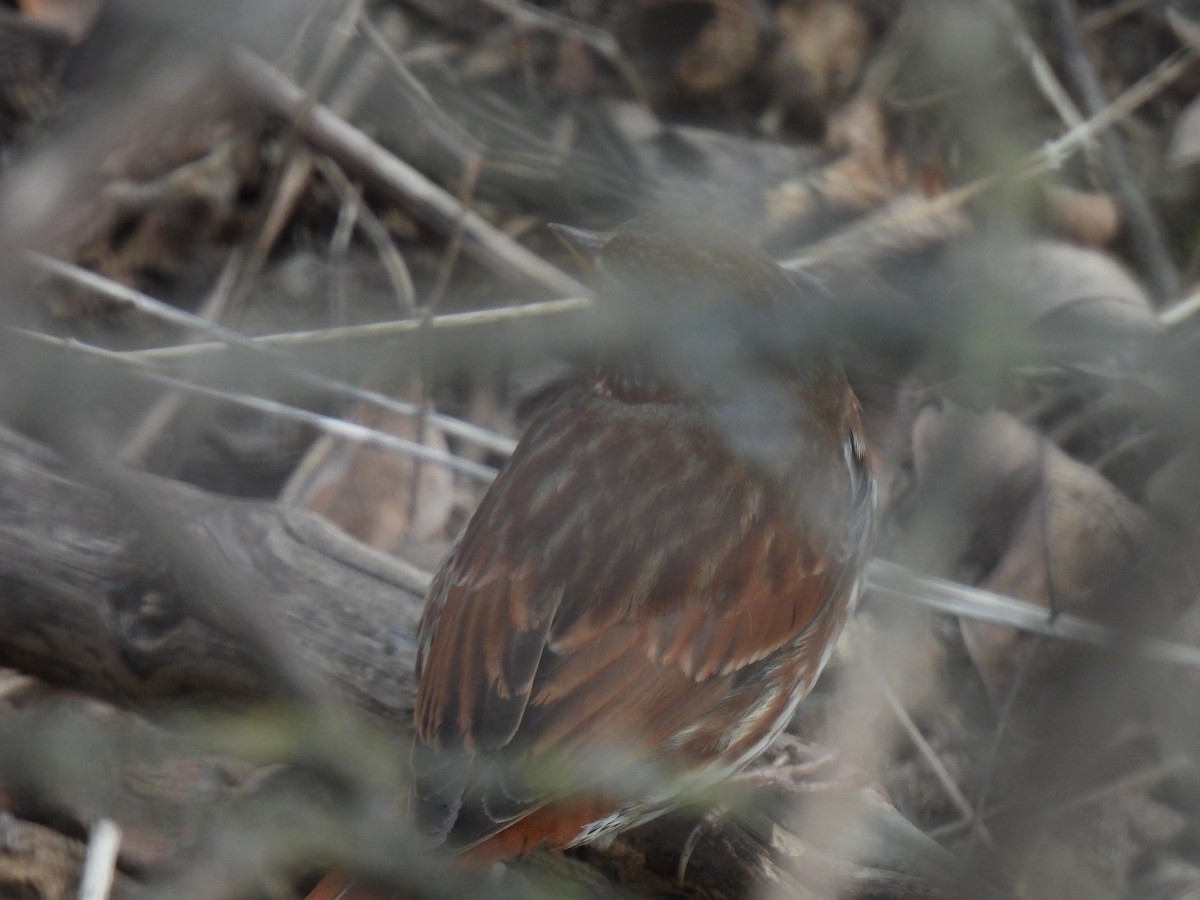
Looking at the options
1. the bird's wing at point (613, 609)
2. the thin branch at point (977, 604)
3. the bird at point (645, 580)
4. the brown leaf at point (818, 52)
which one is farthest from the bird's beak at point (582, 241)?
the brown leaf at point (818, 52)

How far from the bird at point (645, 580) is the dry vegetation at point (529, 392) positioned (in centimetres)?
12

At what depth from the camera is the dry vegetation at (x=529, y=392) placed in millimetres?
1329

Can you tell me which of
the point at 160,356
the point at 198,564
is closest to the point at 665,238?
the point at 198,564

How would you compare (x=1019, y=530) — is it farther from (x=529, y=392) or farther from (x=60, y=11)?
(x=60, y=11)

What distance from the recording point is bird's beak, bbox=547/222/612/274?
232 cm

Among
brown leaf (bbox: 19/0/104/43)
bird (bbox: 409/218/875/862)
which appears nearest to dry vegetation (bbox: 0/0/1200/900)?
brown leaf (bbox: 19/0/104/43)

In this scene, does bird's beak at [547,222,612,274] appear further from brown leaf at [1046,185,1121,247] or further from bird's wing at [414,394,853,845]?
brown leaf at [1046,185,1121,247]

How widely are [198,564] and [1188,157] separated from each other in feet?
11.1

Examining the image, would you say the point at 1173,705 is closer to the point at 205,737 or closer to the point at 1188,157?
the point at 205,737

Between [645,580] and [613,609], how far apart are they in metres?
0.08

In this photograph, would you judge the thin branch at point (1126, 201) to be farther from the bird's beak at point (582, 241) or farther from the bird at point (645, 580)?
the bird's beak at point (582, 241)

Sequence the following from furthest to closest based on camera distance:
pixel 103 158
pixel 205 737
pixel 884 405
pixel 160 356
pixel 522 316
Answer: pixel 160 356 → pixel 884 405 → pixel 522 316 → pixel 205 737 → pixel 103 158

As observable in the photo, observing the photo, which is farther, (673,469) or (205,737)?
(673,469)

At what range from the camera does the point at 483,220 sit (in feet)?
12.8
